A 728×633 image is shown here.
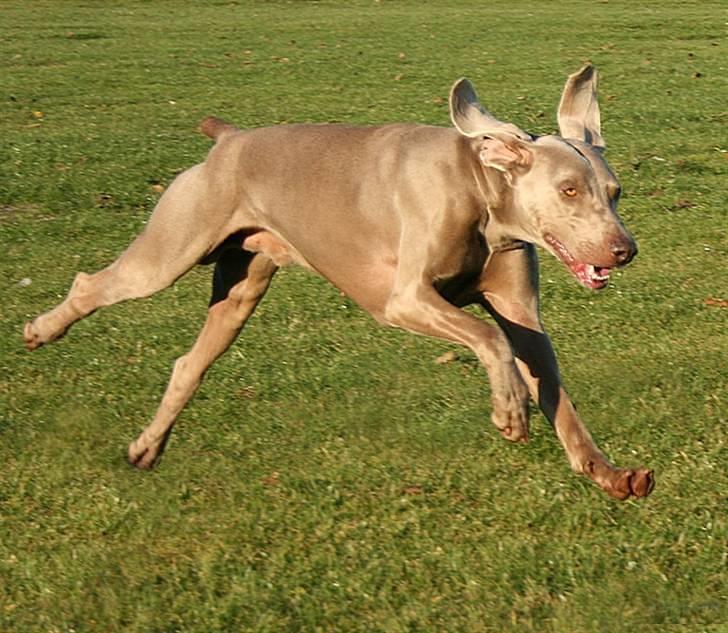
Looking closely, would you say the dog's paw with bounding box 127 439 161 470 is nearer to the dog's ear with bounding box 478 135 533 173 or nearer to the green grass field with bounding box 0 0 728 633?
the green grass field with bounding box 0 0 728 633

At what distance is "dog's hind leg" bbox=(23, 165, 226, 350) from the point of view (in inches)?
260

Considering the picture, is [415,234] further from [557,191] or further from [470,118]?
[557,191]

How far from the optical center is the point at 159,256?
21.9 ft

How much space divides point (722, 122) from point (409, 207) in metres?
11.6

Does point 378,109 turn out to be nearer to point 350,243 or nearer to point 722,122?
point 722,122

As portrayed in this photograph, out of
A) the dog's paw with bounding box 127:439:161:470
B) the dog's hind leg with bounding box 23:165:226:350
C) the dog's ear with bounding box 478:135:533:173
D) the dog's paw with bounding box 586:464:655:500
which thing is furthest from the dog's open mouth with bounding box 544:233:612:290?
the dog's paw with bounding box 127:439:161:470

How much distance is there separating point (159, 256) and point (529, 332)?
1686 mm

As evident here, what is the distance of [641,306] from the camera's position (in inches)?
373

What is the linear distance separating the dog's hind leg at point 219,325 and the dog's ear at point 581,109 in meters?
1.53

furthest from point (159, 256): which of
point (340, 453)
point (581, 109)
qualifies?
point (581, 109)

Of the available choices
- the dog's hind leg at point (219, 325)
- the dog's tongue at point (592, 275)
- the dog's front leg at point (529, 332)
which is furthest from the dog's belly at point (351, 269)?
the dog's tongue at point (592, 275)

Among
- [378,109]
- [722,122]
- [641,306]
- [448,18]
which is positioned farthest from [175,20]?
[641,306]

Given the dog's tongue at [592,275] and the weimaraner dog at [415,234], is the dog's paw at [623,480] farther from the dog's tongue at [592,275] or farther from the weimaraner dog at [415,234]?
the dog's tongue at [592,275]

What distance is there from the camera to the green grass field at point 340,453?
17.9ft
